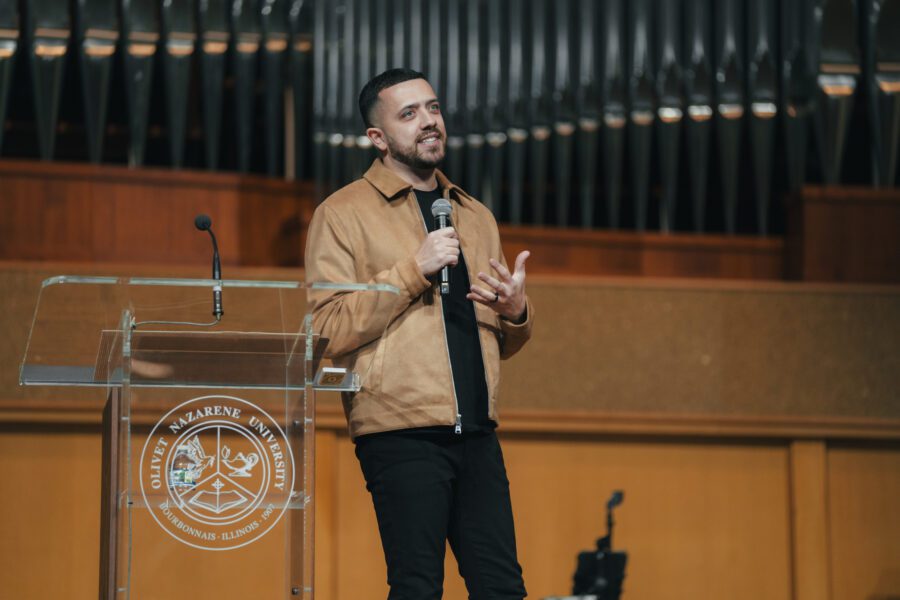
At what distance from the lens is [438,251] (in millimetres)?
2818

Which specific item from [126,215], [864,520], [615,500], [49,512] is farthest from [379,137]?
[864,520]

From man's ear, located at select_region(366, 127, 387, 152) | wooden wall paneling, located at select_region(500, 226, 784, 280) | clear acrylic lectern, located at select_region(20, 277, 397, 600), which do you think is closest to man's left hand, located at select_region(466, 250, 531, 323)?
clear acrylic lectern, located at select_region(20, 277, 397, 600)

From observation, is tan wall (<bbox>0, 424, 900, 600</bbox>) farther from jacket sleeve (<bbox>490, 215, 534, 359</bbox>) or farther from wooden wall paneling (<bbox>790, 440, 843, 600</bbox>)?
jacket sleeve (<bbox>490, 215, 534, 359</bbox>)

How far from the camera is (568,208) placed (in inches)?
223

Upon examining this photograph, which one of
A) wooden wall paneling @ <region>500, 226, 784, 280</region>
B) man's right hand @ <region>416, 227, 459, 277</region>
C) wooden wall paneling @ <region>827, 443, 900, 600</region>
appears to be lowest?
wooden wall paneling @ <region>827, 443, 900, 600</region>

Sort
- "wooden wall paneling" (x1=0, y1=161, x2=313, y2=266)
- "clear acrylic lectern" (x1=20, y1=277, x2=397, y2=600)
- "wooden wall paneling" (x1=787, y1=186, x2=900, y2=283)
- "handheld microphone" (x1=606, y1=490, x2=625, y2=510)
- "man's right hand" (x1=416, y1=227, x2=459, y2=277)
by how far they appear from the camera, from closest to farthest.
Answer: "clear acrylic lectern" (x1=20, y1=277, x2=397, y2=600) < "man's right hand" (x1=416, y1=227, x2=459, y2=277) < "handheld microphone" (x1=606, y1=490, x2=625, y2=510) < "wooden wall paneling" (x1=0, y1=161, x2=313, y2=266) < "wooden wall paneling" (x1=787, y1=186, x2=900, y2=283)

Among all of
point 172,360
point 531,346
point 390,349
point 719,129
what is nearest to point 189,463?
point 172,360

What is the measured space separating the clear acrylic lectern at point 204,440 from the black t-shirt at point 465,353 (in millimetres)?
279

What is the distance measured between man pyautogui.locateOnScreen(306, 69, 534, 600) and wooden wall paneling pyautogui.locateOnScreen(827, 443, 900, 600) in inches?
73.6

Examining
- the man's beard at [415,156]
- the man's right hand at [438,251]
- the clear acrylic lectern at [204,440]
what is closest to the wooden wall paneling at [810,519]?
the man's beard at [415,156]

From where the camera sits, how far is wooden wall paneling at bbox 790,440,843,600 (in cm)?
449

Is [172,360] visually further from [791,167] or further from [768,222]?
[768,222]

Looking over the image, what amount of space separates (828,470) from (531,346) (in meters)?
1.01

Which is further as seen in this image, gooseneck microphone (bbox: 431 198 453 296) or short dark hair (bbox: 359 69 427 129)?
short dark hair (bbox: 359 69 427 129)
